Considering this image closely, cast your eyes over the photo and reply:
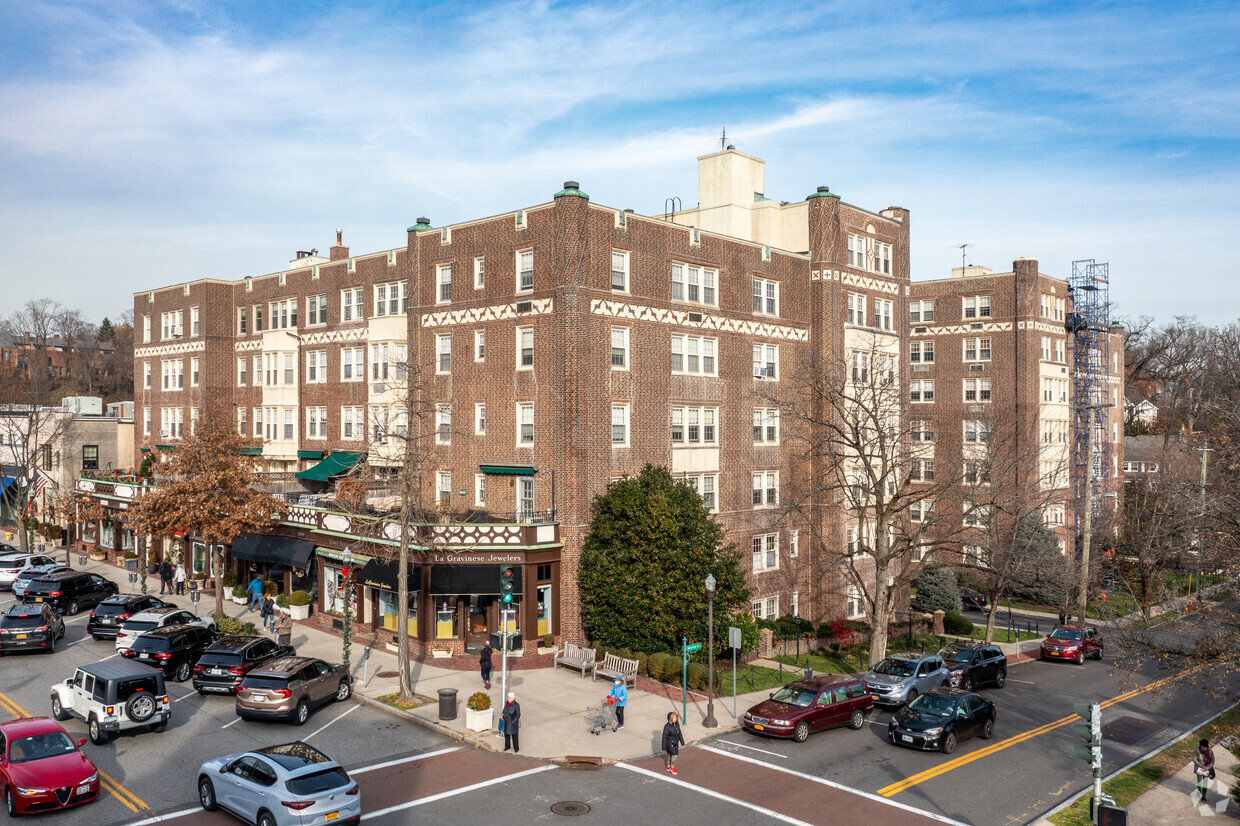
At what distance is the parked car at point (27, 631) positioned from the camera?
32.6 meters

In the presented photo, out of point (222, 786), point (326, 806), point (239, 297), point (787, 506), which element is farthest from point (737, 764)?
point (239, 297)

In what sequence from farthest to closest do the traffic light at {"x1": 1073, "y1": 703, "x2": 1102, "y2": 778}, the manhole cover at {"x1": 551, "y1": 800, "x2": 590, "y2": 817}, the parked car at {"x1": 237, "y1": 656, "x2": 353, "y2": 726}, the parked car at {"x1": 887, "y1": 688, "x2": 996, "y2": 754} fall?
1. the parked car at {"x1": 237, "y1": 656, "x2": 353, "y2": 726}
2. the parked car at {"x1": 887, "y1": 688, "x2": 996, "y2": 754}
3. the manhole cover at {"x1": 551, "y1": 800, "x2": 590, "y2": 817}
4. the traffic light at {"x1": 1073, "y1": 703, "x2": 1102, "y2": 778}

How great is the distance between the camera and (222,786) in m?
18.6

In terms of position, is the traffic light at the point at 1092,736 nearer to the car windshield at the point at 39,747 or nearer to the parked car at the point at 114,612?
the car windshield at the point at 39,747

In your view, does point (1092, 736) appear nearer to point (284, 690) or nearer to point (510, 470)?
point (284, 690)

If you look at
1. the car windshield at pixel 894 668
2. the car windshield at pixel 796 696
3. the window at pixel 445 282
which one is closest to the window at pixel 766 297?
the window at pixel 445 282

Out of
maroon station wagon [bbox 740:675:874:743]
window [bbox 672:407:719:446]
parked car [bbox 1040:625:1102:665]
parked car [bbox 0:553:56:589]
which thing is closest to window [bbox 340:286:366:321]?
window [bbox 672:407:719:446]

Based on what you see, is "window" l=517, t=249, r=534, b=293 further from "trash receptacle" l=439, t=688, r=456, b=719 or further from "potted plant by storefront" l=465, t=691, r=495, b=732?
"potted plant by storefront" l=465, t=691, r=495, b=732

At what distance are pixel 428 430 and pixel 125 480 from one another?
2728 centimetres

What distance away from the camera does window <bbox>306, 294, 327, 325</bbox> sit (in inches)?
1958

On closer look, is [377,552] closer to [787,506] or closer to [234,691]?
[234,691]

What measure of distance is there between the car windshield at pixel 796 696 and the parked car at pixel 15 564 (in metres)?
41.2

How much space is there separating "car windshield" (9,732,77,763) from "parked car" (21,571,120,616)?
902 inches

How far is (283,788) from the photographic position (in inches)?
683
